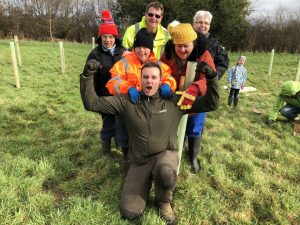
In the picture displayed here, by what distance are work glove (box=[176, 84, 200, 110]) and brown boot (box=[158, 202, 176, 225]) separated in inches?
40.4

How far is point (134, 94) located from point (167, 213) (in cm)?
126

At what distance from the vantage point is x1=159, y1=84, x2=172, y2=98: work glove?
2.91 metres

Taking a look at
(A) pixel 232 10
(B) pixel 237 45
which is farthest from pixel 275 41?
(A) pixel 232 10

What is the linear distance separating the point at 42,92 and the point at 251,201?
6.64 m

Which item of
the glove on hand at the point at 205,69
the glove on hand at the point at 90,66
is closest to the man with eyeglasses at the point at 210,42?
the glove on hand at the point at 205,69

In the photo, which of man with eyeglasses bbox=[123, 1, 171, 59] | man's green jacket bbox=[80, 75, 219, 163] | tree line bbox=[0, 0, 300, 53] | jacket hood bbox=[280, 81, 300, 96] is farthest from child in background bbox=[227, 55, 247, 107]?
tree line bbox=[0, 0, 300, 53]

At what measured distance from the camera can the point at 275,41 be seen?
27.8 metres

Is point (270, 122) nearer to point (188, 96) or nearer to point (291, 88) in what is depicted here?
point (291, 88)

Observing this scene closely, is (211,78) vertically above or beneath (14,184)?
above

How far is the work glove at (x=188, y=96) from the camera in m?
2.87

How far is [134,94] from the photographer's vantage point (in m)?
2.92

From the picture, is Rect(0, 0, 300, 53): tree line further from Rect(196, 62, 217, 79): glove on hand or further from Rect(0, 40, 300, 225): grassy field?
Rect(196, 62, 217, 79): glove on hand

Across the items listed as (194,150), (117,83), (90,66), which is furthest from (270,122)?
(90,66)

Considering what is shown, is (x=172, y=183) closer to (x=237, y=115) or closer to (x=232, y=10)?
(x=237, y=115)
